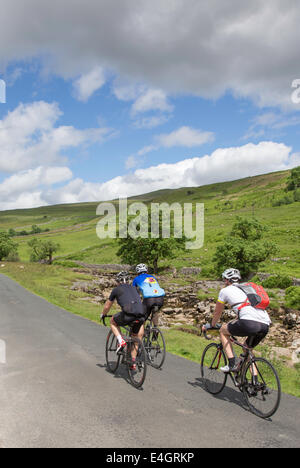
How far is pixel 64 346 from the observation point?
13.2m

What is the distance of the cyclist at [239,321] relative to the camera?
750 cm

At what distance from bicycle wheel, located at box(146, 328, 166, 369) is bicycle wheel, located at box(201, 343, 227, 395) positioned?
1945 millimetres

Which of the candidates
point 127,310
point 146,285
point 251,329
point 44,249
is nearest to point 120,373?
point 127,310

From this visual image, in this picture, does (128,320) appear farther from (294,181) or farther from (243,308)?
(294,181)

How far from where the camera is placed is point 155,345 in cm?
1120

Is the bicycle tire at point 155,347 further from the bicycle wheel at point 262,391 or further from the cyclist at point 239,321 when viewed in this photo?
the bicycle wheel at point 262,391

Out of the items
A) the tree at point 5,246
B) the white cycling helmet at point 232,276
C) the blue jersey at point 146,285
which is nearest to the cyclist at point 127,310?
the blue jersey at point 146,285

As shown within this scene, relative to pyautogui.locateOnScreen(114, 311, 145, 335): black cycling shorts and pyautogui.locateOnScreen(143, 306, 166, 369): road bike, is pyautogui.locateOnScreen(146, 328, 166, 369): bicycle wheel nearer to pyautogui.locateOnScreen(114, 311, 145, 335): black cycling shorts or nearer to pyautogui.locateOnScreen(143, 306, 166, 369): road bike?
pyautogui.locateOnScreen(143, 306, 166, 369): road bike

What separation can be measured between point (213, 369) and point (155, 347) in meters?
2.62

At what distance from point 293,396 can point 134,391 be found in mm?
4003

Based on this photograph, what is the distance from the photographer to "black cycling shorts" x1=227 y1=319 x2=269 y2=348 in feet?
24.5

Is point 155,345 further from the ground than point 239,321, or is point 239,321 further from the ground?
point 239,321

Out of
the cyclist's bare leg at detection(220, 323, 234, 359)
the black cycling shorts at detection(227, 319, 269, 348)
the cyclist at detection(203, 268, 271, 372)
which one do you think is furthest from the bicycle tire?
the black cycling shorts at detection(227, 319, 269, 348)
